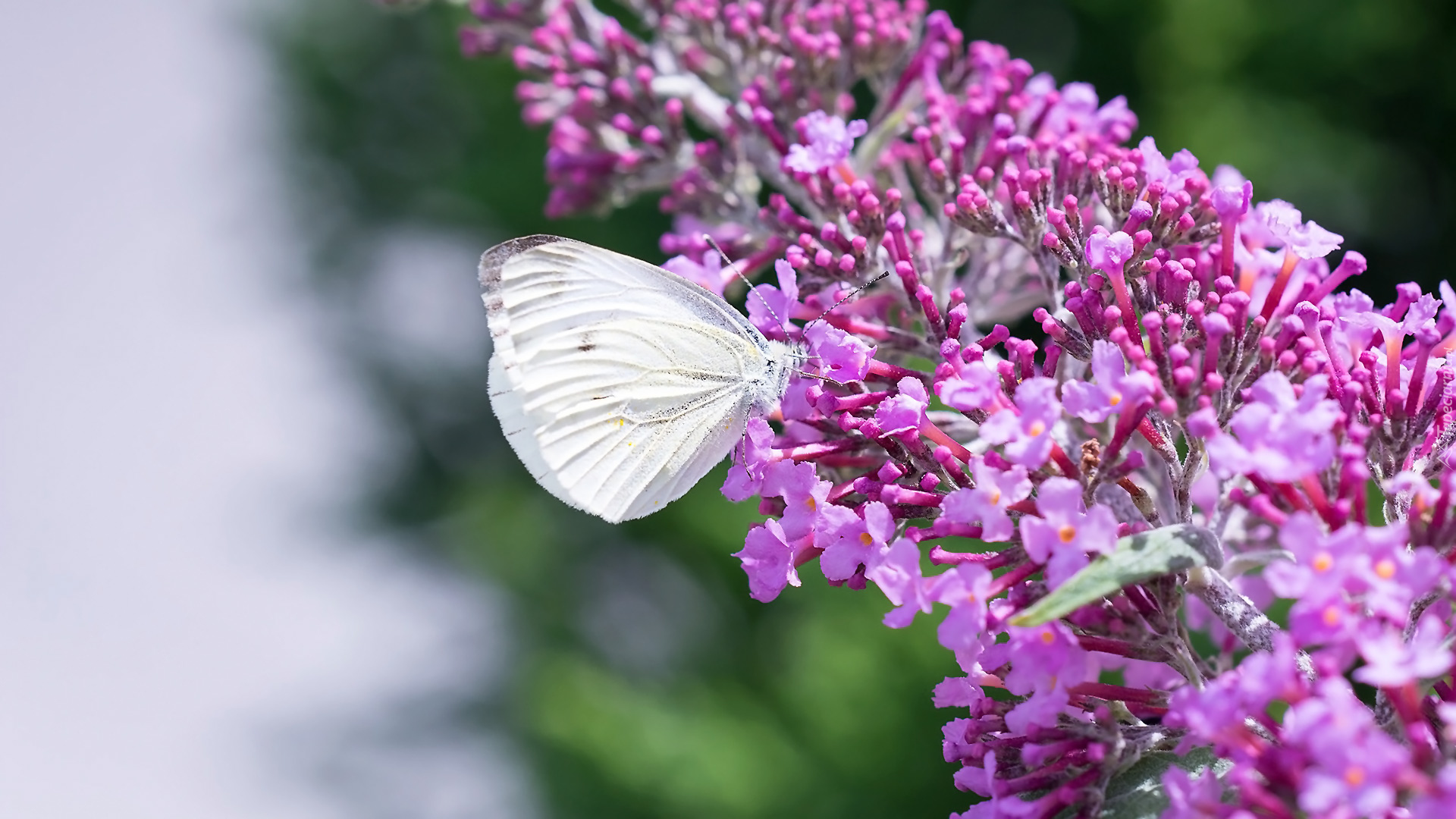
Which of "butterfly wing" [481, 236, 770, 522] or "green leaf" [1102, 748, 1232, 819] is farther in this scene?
"butterfly wing" [481, 236, 770, 522]

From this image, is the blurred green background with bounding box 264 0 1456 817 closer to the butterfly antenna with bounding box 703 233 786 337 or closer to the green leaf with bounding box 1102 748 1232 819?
the butterfly antenna with bounding box 703 233 786 337

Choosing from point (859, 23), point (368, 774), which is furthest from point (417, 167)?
point (859, 23)

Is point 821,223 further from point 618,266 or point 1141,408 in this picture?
point 1141,408

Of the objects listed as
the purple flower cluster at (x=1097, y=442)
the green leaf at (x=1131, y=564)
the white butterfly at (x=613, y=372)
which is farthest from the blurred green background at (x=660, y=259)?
the green leaf at (x=1131, y=564)

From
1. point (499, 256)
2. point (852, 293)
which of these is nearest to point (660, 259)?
point (499, 256)

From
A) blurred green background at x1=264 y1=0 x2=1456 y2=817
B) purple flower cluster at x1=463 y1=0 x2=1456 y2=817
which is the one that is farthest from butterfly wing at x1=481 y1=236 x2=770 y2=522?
blurred green background at x1=264 y1=0 x2=1456 y2=817

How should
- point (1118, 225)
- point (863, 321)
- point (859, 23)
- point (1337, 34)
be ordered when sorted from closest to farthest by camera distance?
point (1118, 225) → point (863, 321) → point (859, 23) → point (1337, 34)
